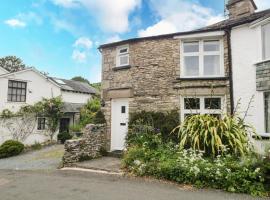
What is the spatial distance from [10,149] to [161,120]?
10.2 meters

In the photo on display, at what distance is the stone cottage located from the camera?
10.4m

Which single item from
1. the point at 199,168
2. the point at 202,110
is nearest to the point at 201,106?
the point at 202,110

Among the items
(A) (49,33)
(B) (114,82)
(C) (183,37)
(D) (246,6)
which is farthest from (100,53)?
(D) (246,6)

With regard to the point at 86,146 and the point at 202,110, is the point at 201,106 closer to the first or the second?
the point at 202,110

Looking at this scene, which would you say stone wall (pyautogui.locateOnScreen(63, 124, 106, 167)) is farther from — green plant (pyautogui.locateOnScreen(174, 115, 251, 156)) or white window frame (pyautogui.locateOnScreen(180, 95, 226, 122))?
green plant (pyautogui.locateOnScreen(174, 115, 251, 156))

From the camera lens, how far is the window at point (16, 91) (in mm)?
17938

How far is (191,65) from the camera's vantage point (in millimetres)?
11000

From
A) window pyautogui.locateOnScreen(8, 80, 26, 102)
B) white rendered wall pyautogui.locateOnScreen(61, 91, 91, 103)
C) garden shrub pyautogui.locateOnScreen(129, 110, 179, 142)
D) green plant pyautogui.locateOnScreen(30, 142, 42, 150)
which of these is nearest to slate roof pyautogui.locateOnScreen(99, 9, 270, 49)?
garden shrub pyautogui.locateOnScreen(129, 110, 179, 142)

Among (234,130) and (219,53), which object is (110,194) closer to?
(234,130)

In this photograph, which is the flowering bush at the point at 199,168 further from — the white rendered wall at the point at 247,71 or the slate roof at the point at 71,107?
the slate roof at the point at 71,107

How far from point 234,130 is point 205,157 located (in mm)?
1421

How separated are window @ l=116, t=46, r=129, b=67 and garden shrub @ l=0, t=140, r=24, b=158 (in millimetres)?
8828

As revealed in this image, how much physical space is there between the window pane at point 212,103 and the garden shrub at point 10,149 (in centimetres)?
1206

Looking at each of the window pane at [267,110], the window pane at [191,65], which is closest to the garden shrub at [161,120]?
the window pane at [191,65]
